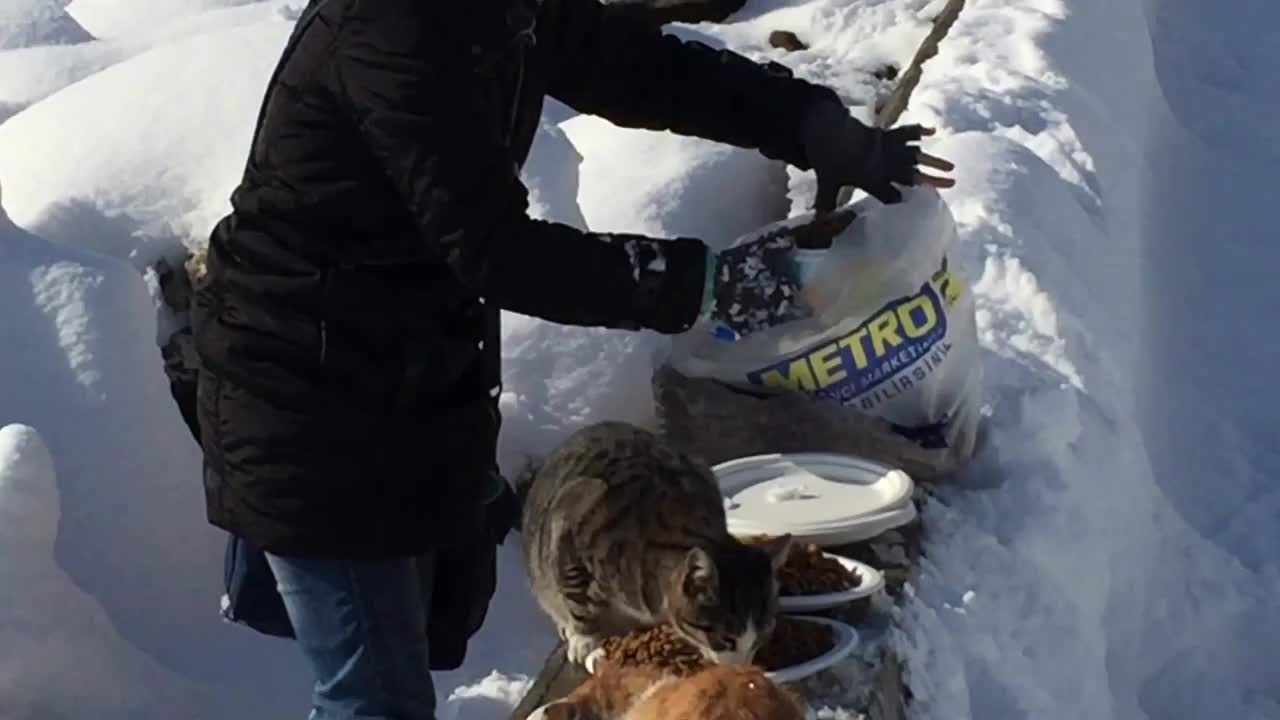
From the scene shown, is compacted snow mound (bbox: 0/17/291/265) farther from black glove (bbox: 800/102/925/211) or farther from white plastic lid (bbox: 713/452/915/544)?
black glove (bbox: 800/102/925/211)

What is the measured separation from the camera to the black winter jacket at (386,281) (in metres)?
2.20

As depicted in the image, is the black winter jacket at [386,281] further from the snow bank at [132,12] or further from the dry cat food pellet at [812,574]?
the snow bank at [132,12]

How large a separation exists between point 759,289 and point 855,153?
14.3 inches

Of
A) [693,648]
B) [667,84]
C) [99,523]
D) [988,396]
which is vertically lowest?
[988,396]

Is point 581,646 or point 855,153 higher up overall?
point 855,153

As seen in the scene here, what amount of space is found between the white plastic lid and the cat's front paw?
1.28ft

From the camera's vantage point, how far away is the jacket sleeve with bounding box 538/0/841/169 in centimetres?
278

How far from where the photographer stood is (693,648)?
2773mm

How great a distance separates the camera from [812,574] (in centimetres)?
306

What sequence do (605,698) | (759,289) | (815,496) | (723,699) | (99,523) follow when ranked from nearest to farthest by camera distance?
1. (723,699)
2. (605,698)
3. (759,289)
4. (815,496)
5. (99,523)

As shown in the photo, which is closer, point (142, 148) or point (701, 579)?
point (701, 579)


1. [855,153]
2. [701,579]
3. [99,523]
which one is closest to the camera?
[701,579]

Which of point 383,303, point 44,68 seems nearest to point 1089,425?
point 383,303

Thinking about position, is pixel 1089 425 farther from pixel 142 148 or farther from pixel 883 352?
pixel 142 148
